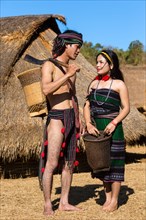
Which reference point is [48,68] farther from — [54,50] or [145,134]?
[145,134]

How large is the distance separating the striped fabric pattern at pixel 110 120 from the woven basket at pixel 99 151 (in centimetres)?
17

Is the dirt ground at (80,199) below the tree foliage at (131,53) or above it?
below

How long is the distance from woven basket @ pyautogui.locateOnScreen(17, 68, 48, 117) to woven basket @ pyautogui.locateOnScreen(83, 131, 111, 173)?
0.74 meters

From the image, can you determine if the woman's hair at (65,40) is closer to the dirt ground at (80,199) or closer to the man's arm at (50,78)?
the man's arm at (50,78)

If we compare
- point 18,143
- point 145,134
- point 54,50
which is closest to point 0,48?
point 18,143

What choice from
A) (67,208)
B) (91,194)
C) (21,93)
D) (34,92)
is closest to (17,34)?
(21,93)

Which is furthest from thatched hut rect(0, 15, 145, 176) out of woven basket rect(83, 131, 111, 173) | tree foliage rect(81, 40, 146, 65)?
tree foliage rect(81, 40, 146, 65)

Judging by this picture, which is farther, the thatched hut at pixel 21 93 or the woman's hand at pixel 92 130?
the thatched hut at pixel 21 93

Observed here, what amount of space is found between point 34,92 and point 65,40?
2.61 ft

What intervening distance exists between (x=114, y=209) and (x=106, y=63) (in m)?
1.58

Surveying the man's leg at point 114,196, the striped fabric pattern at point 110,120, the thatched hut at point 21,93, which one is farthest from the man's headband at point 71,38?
the thatched hut at point 21,93

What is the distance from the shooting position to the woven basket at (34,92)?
504 cm

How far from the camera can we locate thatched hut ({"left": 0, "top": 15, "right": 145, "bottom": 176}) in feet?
24.6

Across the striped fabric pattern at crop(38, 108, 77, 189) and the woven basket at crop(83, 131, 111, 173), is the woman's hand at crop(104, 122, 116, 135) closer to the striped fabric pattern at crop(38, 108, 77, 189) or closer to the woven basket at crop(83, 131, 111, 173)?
the woven basket at crop(83, 131, 111, 173)
